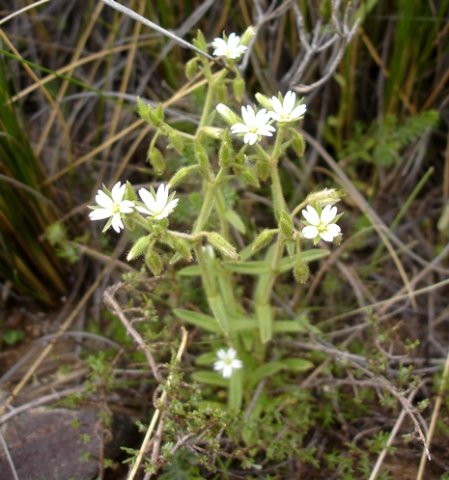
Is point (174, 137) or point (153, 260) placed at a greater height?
point (174, 137)

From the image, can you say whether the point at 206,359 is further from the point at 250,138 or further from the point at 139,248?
the point at 250,138

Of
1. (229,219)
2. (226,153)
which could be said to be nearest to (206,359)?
(229,219)

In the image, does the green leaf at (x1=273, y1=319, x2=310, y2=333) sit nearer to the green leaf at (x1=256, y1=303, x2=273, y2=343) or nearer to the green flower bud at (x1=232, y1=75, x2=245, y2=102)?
the green leaf at (x1=256, y1=303, x2=273, y2=343)

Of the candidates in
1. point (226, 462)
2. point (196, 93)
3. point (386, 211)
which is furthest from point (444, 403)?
point (196, 93)

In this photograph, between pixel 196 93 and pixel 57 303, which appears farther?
pixel 57 303

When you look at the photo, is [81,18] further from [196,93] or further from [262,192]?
[262,192]

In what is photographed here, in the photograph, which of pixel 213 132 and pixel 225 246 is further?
pixel 213 132

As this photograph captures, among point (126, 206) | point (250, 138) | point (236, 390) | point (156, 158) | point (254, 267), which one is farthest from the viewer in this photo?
point (236, 390)
